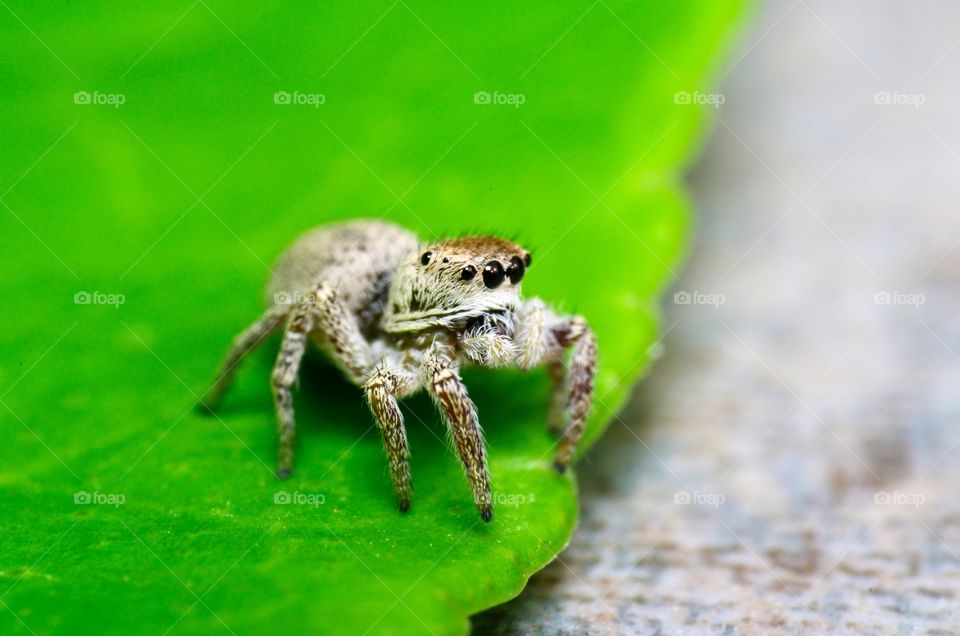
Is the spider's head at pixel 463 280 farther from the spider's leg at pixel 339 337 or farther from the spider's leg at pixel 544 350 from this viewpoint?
the spider's leg at pixel 339 337

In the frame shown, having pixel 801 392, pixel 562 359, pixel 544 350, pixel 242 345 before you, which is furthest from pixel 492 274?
pixel 801 392

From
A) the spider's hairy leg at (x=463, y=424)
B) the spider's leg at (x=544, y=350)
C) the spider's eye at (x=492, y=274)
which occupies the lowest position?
the spider's hairy leg at (x=463, y=424)

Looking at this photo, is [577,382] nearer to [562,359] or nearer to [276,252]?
[562,359]

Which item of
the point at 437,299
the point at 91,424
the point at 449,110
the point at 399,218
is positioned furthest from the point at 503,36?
the point at 91,424

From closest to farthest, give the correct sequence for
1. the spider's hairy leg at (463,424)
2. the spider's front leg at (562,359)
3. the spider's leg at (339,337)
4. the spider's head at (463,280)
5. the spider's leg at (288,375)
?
the spider's hairy leg at (463,424), the spider's leg at (288,375), the spider's front leg at (562,359), the spider's head at (463,280), the spider's leg at (339,337)

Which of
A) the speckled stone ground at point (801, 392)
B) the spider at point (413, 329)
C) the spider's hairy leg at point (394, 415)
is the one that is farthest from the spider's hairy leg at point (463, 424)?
the speckled stone ground at point (801, 392)

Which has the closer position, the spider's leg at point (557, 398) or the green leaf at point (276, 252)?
the green leaf at point (276, 252)

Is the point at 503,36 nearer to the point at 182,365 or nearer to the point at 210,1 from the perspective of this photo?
the point at 210,1
